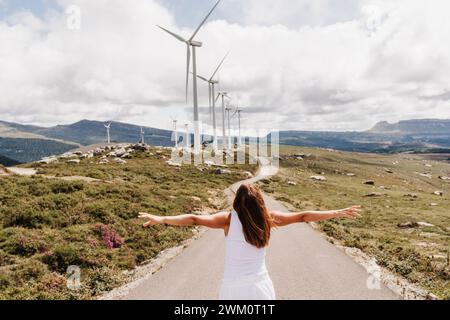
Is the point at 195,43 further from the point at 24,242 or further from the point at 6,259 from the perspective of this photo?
the point at 6,259

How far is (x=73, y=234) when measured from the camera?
1917cm

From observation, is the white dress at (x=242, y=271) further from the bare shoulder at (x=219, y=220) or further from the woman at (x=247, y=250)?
the bare shoulder at (x=219, y=220)

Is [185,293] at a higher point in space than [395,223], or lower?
higher

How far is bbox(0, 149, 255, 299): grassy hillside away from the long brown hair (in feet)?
31.1

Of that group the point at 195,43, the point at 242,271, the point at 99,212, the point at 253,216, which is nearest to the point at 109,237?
the point at 99,212

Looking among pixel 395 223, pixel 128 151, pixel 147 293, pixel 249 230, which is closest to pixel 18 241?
pixel 147 293

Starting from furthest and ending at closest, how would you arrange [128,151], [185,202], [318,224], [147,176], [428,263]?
[128,151], [147,176], [185,202], [318,224], [428,263]

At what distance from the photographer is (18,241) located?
17438 mm

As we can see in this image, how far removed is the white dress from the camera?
5277mm

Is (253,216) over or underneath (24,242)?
over

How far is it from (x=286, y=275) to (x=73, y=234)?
1132cm

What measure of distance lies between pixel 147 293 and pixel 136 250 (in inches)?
281

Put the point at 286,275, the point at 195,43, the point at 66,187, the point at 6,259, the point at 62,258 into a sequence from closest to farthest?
the point at 286,275 < the point at 6,259 < the point at 62,258 < the point at 66,187 < the point at 195,43
